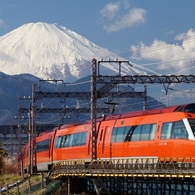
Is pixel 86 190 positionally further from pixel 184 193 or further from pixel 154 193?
pixel 184 193

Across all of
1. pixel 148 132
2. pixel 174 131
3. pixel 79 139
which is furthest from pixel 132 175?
pixel 79 139

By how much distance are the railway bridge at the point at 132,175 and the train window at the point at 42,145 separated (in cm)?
973

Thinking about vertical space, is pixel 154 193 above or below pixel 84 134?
below

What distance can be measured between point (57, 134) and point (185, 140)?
2582 centimetres

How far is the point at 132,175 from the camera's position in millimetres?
40031

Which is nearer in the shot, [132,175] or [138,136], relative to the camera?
[132,175]

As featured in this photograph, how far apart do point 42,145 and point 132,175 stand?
99.8 feet

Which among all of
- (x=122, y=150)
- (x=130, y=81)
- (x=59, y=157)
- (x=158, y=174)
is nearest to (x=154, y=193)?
(x=122, y=150)

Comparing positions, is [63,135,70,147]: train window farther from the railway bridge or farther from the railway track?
the railway track

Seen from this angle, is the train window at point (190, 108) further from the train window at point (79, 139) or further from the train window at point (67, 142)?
the train window at point (67, 142)

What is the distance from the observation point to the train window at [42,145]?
2601 inches

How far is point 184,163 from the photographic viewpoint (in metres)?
35.4

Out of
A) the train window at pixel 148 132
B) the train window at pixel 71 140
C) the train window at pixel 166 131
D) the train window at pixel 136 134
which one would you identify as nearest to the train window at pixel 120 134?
the train window at pixel 136 134

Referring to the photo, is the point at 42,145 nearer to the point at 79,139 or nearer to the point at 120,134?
the point at 79,139
